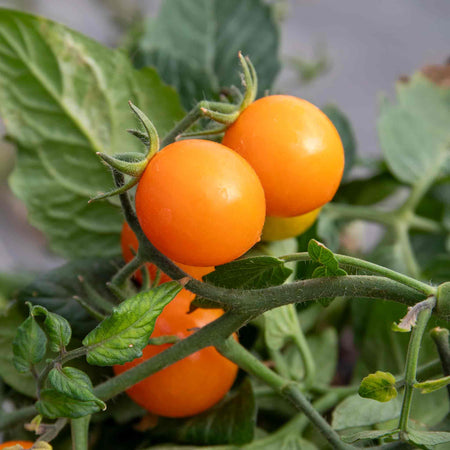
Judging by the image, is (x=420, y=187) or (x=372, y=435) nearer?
(x=372, y=435)

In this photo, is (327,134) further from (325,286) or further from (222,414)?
(222,414)

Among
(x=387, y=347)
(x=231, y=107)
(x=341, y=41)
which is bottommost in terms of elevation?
(x=387, y=347)

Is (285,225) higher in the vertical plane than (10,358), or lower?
higher

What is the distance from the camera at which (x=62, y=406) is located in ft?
0.88

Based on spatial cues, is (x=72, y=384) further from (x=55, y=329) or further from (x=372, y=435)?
(x=372, y=435)

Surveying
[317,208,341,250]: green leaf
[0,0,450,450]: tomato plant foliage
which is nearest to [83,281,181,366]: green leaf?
[0,0,450,450]: tomato plant foliage

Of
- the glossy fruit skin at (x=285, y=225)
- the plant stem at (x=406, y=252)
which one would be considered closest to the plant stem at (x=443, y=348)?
the glossy fruit skin at (x=285, y=225)

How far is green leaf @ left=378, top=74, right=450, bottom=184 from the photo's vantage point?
557 mm

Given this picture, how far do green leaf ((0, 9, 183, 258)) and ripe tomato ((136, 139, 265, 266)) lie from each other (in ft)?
0.60

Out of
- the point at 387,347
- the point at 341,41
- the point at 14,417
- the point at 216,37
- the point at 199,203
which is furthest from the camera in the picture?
the point at 341,41

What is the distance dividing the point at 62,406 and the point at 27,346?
0.12 feet

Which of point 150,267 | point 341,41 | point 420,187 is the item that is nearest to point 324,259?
point 150,267

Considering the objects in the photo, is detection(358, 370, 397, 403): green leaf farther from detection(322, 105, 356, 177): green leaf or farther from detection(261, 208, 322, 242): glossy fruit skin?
detection(322, 105, 356, 177): green leaf

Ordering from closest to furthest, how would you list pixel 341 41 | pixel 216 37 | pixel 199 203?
pixel 199 203
pixel 216 37
pixel 341 41
